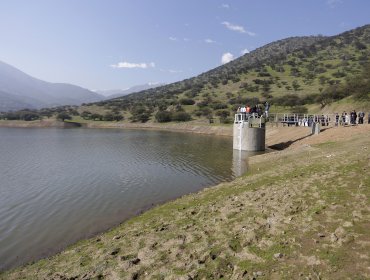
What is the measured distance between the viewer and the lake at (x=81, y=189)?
1669cm

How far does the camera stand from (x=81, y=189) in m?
26.1

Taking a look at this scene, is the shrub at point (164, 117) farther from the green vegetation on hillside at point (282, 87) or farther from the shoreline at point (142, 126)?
the shoreline at point (142, 126)

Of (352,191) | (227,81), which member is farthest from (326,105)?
(227,81)

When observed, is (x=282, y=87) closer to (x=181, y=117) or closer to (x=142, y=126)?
(x=181, y=117)

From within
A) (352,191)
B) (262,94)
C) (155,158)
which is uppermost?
(262,94)

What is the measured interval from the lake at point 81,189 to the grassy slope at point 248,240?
2.72 meters

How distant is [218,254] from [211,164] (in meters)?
26.6

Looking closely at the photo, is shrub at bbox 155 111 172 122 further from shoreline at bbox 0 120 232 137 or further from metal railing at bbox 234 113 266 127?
metal railing at bbox 234 113 266 127

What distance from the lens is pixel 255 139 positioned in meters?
45.7

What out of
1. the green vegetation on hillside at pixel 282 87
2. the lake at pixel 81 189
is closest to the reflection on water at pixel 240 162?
the lake at pixel 81 189

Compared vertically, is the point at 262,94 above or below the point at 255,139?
above

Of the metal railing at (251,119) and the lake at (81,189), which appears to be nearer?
the lake at (81,189)

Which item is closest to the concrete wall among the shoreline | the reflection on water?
the reflection on water

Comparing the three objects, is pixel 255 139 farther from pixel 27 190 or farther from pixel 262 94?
pixel 262 94
